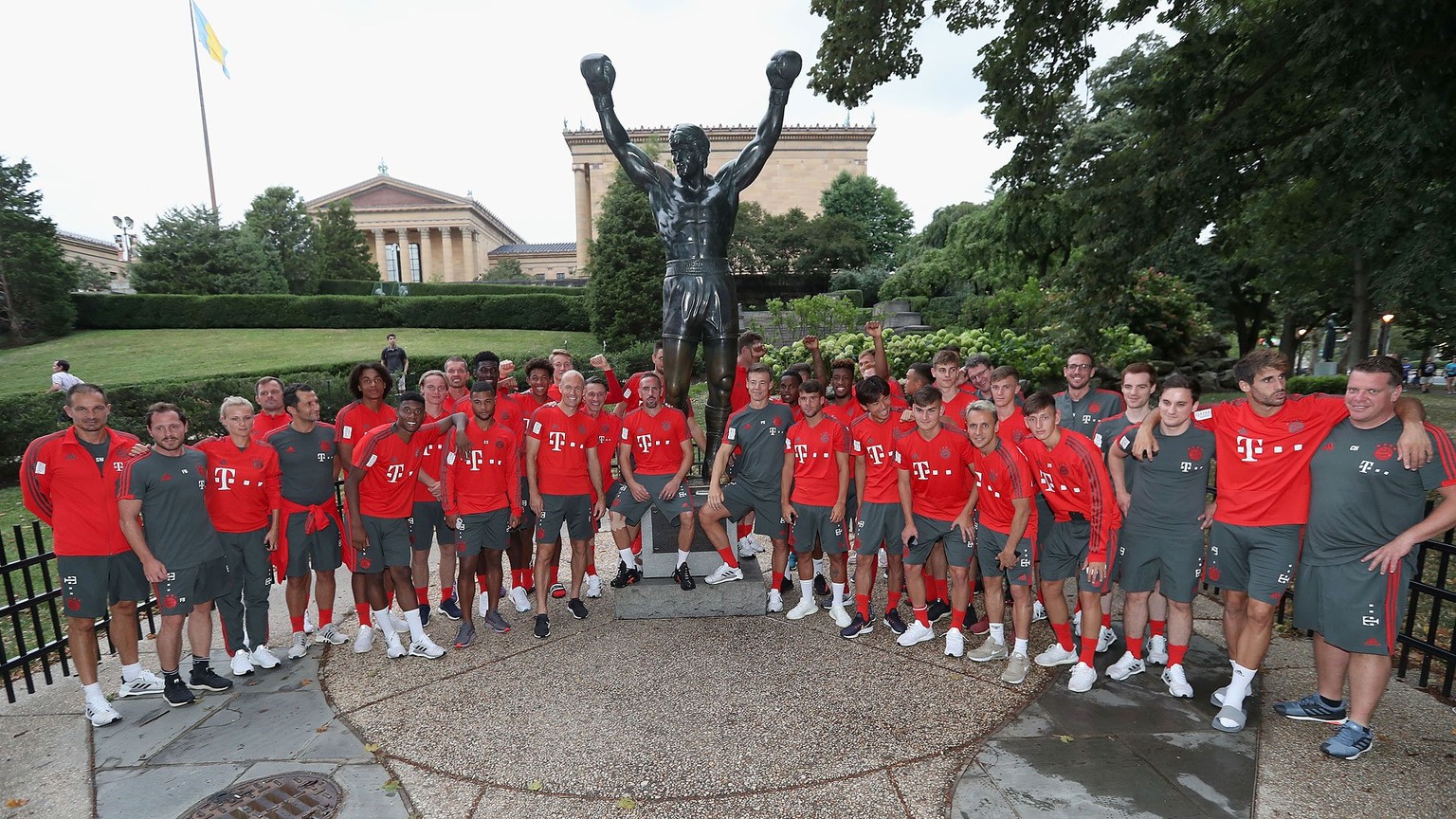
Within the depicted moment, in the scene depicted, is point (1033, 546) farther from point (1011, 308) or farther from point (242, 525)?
point (1011, 308)

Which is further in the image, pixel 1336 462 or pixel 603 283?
pixel 603 283

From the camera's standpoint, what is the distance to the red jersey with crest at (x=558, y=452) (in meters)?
5.78

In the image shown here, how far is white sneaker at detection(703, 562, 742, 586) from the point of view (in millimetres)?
6027

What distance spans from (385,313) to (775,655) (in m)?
33.4

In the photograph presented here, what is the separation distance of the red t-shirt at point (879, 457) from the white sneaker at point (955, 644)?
1.03 metres

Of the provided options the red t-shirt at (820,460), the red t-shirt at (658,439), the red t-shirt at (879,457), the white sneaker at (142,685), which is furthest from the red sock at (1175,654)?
the white sneaker at (142,685)

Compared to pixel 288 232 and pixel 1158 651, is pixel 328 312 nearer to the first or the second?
pixel 288 232

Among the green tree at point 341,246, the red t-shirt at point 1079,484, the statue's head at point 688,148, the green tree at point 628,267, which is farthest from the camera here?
the green tree at point 341,246

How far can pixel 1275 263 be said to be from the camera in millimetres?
10477

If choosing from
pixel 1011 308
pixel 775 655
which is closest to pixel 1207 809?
pixel 775 655

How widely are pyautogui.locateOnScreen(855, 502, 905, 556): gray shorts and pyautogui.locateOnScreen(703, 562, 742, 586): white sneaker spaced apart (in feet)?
3.55

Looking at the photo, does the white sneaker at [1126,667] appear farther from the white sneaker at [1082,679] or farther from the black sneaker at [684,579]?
the black sneaker at [684,579]

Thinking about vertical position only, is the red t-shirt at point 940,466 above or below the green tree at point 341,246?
below

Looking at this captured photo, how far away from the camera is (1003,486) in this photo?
4.91 meters
